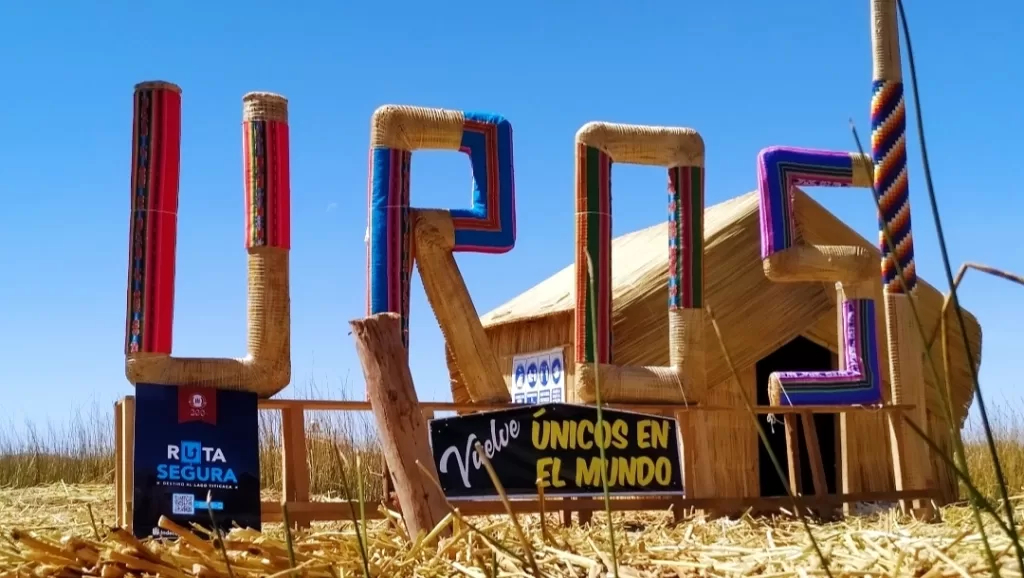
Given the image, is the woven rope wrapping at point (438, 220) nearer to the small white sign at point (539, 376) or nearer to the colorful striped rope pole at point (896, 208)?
the small white sign at point (539, 376)

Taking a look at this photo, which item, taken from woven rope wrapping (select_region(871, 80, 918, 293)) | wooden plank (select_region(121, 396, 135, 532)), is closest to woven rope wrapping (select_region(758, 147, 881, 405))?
woven rope wrapping (select_region(871, 80, 918, 293))

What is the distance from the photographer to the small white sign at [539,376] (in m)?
10.1

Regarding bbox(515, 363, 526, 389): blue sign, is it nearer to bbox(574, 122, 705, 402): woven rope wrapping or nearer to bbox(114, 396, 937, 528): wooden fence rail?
bbox(574, 122, 705, 402): woven rope wrapping

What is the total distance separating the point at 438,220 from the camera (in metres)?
7.73

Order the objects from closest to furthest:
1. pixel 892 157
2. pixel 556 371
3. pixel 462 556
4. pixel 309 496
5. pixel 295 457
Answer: pixel 462 556
pixel 295 457
pixel 309 496
pixel 892 157
pixel 556 371

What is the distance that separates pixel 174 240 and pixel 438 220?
172cm

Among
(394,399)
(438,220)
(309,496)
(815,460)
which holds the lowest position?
(309,496)

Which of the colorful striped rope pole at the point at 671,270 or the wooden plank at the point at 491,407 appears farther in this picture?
the colorful striped rope pole at the point at 671,270

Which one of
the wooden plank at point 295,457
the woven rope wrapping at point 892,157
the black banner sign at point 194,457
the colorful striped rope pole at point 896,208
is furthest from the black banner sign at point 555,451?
the woven rope wrapping at point 892,157

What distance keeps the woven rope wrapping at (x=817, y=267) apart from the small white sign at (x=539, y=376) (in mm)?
2082

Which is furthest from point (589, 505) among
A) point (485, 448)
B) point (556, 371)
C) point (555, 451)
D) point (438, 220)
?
point (556, 371)

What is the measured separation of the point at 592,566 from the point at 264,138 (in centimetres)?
552

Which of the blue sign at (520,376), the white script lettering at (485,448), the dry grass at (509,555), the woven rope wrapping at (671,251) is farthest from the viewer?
the blue sign at (520,376)

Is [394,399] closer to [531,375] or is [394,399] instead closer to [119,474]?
[119,474]
